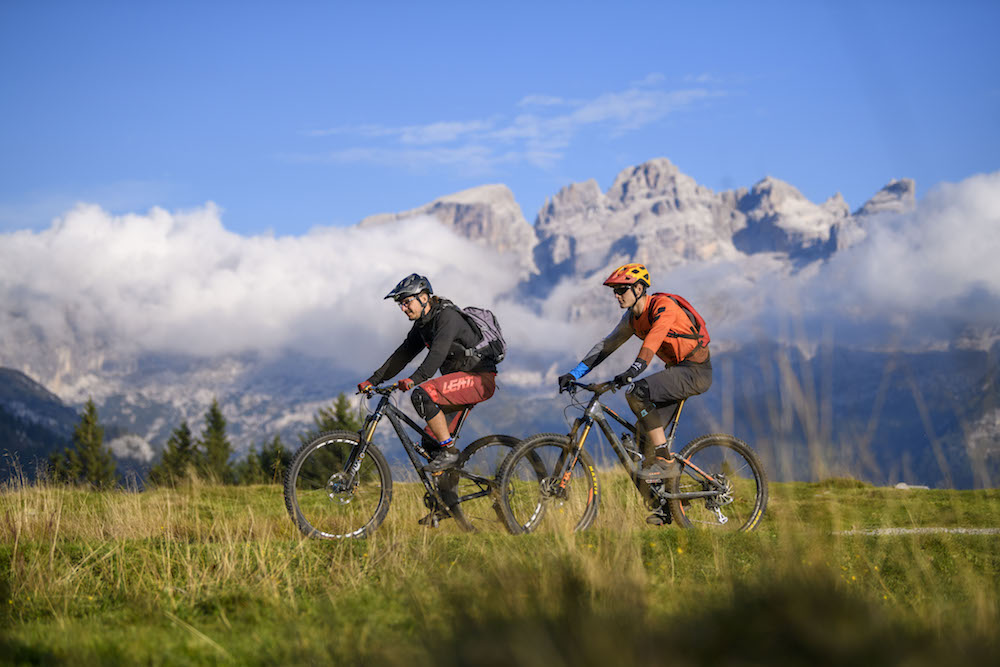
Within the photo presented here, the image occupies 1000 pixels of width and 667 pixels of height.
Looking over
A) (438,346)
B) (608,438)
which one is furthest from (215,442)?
(438,346)

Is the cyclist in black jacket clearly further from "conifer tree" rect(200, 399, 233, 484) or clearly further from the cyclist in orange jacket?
"conifer tree" rect(200, 399, 233, 484)

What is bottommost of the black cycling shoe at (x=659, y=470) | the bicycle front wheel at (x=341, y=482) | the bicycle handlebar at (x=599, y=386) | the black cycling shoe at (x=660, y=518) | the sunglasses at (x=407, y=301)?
the black cycling shoe at (x=660, y=518)

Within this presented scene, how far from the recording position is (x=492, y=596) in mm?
5262

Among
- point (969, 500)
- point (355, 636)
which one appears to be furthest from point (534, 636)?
point (969, 500)

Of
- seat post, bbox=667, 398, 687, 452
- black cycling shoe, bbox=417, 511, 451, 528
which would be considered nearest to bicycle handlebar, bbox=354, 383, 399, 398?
black cycling shoe, bbox=417, 511, 451, 528

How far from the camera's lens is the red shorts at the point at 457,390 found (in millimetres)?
9492

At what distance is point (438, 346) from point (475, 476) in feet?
4.83

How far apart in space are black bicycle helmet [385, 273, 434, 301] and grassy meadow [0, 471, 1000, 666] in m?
2.34

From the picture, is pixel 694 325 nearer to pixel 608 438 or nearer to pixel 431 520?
pixel 608 438

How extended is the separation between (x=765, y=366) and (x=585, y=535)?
7.13ft

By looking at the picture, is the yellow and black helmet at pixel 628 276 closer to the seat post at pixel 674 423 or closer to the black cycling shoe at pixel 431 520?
the seat post at pixel 674 423

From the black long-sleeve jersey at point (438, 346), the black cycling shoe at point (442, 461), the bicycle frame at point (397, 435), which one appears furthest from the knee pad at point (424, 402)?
the black cycling shoe at point (442, 461)

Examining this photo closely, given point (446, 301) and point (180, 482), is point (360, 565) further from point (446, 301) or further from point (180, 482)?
point (180, 482)

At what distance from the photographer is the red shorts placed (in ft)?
31.1
